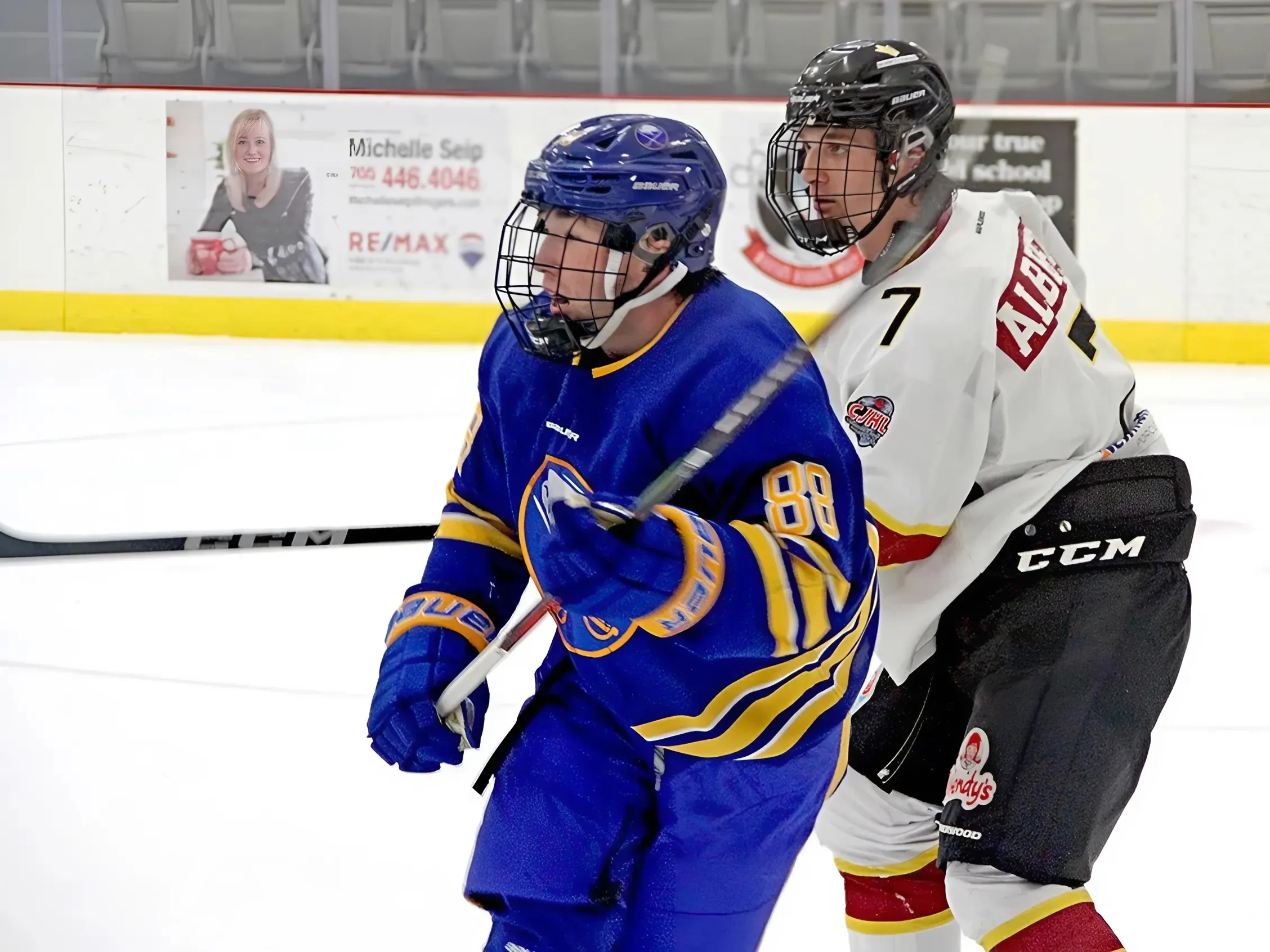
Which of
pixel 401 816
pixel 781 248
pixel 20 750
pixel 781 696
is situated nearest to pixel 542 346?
pixel 781 696

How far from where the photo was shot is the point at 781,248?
7598mm

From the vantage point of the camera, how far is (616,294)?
3.81 feet

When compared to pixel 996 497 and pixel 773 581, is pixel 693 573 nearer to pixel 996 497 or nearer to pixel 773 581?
pixel 773 581

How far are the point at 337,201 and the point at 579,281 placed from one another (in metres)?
6.91

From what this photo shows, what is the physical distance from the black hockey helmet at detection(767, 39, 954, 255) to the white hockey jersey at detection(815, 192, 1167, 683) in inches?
2.7

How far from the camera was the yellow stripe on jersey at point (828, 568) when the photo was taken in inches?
42.2

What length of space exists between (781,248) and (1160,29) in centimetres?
234

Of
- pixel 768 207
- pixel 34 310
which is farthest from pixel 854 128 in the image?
pixel 34 310

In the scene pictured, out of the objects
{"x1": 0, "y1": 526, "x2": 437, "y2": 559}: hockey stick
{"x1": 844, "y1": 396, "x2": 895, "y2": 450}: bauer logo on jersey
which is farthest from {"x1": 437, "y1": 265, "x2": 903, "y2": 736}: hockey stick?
{"x1": 0, "y1": 526, "x2": 437, "y2": 559}: hockey stick

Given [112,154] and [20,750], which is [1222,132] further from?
[20,750]

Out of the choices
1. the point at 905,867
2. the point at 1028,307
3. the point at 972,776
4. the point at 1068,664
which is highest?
the point at 1028,307

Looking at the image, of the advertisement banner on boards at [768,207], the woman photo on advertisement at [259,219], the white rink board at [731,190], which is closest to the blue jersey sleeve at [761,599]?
the white rink board at [731,190]

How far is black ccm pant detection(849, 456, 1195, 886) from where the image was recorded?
146cm

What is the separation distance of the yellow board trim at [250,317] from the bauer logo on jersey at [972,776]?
20.5ft
